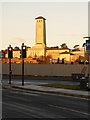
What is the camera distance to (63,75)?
4644 centimetres

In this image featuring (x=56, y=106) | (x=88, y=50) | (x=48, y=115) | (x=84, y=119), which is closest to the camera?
(x=84, y=119)

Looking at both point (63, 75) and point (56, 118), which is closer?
point (56, 118)

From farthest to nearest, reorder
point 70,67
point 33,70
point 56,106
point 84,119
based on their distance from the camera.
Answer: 1. point 33,70
2. point 70,67
3. point 56,106
4. point 84,119

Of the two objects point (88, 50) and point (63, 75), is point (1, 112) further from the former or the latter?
point (63, 75)

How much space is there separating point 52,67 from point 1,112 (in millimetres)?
32725

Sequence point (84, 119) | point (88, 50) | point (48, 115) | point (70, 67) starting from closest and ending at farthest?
point (84, 119)
point (48, 115)
point (88, 50)
point (70, 67)

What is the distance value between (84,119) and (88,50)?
13486mm

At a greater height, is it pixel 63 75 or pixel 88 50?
pixel 88 50

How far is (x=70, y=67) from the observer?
45719 millimetres

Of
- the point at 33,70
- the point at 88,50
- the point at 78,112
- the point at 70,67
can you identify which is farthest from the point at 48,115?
the point at 33,70

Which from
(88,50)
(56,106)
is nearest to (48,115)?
(56,106)

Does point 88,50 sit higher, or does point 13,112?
point 88,50

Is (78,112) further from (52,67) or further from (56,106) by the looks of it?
(52,67)

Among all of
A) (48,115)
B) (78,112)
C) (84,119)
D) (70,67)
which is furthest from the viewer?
(70,67)
